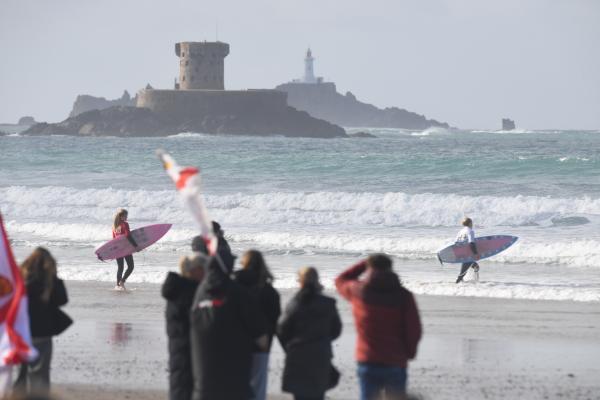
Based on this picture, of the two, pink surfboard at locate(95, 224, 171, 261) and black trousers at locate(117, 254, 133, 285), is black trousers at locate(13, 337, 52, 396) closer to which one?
black trousers at locate(117, 254, 133, 285)

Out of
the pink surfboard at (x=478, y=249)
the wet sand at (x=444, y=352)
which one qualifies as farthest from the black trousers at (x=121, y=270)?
the pink surfboard at (x=478, y=249)

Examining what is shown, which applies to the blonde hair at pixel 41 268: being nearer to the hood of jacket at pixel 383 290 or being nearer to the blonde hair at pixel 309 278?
the blonde hair at pixel 309 278

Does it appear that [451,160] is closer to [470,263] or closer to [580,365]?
[470,263]

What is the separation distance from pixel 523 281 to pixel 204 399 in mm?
9518

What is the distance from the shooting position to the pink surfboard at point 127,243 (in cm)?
1450

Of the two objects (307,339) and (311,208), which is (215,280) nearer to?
(307,339)

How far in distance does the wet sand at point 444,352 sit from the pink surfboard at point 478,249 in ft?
7.43

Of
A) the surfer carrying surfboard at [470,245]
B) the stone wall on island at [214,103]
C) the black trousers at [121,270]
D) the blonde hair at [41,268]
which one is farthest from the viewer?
the stone wall on island at [214,103]

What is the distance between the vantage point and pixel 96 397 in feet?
26.3

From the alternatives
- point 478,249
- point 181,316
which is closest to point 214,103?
point 478,249

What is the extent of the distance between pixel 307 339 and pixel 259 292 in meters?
0.38

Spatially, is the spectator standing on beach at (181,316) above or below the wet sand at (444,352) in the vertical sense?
above

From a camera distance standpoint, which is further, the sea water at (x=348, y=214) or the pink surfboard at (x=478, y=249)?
the sea water at (x=348, y=214)

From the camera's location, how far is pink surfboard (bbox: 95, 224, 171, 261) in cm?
1450
